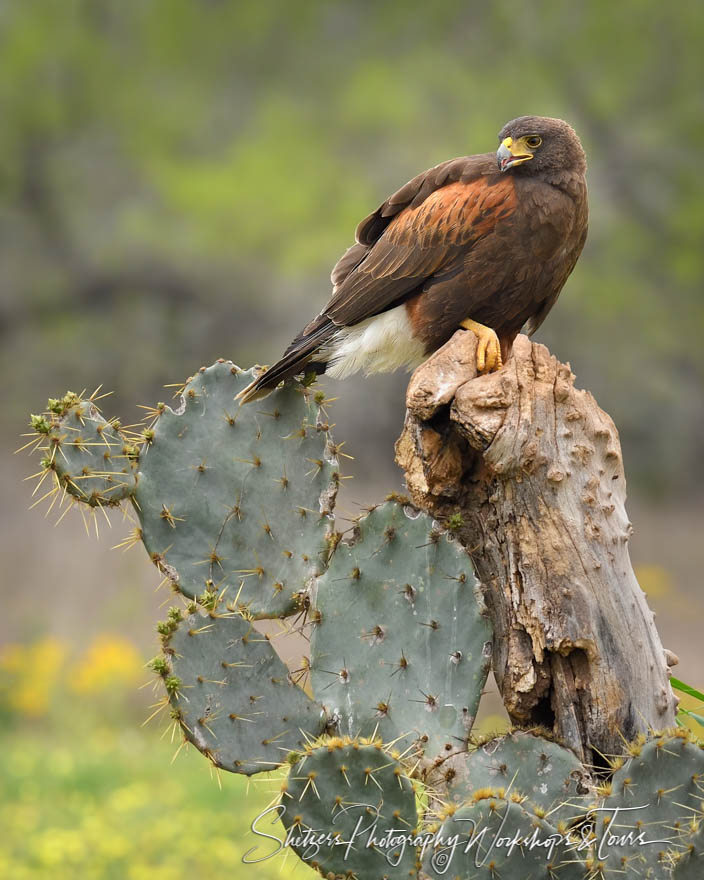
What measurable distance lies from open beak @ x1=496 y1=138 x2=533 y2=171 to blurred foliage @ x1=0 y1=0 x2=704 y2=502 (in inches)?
229

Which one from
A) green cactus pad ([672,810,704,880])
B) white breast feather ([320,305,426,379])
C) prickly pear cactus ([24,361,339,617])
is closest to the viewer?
green cactus pad ([672,810,704,880])

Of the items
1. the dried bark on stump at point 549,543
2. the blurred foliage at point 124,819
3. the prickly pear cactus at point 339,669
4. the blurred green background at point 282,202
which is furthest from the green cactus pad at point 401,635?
the blurred green background at point 282,202

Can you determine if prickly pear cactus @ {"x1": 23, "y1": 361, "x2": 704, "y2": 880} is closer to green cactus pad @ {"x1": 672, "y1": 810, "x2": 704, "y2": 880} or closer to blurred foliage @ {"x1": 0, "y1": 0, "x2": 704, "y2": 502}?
green cactus pad @ {"x1": 672, "y1": 810, "x2": 704, "y2": 880}

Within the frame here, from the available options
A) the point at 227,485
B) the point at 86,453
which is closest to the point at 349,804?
the point at 227,485

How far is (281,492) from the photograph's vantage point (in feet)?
8.50

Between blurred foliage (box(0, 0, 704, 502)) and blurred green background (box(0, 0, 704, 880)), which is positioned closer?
blurred green background (box(0, 0, 704, 880))

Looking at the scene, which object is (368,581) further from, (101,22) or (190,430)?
(101,22)

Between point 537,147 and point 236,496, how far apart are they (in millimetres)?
1299

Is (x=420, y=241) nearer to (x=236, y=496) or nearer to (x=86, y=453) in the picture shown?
Answer: (x=236, y=496)

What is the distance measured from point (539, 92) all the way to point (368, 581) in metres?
7.68

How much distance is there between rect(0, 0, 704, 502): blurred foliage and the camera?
344 inches

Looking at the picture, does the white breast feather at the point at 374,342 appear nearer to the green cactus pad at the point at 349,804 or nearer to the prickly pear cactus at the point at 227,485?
the prickly pear cactus at the point at 227,485

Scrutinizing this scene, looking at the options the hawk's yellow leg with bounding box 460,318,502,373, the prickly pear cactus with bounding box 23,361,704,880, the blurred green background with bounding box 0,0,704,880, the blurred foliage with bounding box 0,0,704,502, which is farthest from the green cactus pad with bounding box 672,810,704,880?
the blurred foliage with bounding box 0,0,704,502

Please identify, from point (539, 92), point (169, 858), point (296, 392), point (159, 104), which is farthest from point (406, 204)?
point (159, 104)
